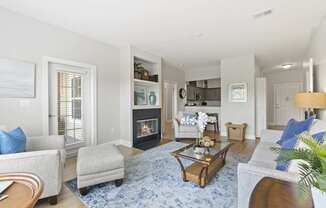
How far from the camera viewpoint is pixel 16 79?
279cm

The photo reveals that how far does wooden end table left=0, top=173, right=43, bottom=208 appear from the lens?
2.79 feet

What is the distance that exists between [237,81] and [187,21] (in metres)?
3.15

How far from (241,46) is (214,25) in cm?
157

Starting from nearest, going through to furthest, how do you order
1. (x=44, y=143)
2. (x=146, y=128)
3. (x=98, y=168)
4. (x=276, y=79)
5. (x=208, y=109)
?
(x=98, y=168), (x=44, y=143), (x=146, y=128), (x=208, y=109), (x=276, y=79)

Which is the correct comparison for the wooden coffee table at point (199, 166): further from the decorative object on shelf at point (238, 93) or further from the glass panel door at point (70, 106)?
the decorative object on shelf at point (238, 93)

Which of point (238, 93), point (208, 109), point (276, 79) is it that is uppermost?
point (276, 79)

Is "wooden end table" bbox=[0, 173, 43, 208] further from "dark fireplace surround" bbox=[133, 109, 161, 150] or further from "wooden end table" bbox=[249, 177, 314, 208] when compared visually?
"dark fireplace surround" bbox=[133, 109, 161, 150]

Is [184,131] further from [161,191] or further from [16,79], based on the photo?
[16,79]

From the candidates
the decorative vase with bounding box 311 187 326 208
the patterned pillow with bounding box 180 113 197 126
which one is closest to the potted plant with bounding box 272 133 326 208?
the decorative vase with bounding box 311 187 326 208

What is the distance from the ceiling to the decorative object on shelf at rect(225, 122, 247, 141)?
2206mm

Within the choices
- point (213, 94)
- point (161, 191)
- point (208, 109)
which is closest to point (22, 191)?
point (161, 191)

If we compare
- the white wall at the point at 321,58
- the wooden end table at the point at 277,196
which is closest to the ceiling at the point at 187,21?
the white wall at the point at 321,58

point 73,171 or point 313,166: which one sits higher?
point 313,166

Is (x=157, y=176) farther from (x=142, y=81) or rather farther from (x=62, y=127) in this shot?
(x=142, y=81)
